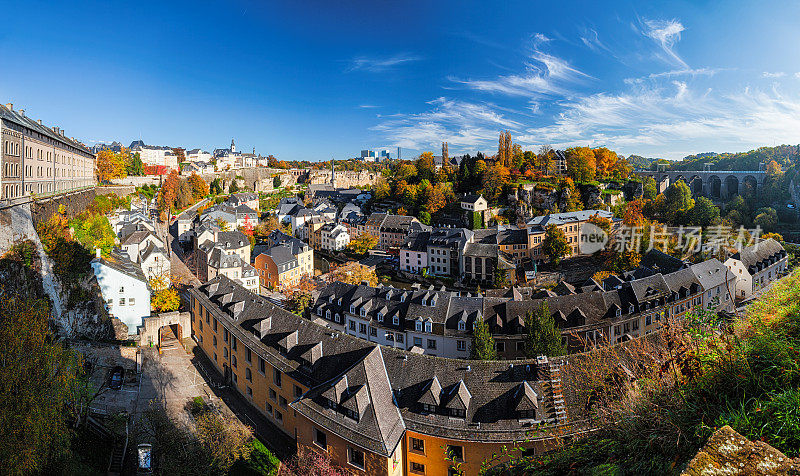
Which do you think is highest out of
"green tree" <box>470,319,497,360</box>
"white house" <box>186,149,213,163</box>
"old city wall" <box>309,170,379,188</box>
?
"white house" <box>186,149,213,163</box>

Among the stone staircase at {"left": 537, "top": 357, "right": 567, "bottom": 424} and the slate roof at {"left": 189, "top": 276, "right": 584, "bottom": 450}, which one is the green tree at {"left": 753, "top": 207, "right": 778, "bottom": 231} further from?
the slate roof at {"left": 189, "top": 276, "right": 584, "bottom": 450}

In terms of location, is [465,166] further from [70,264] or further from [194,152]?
[194,152]

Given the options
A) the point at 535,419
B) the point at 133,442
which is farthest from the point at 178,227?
the point at 535,419

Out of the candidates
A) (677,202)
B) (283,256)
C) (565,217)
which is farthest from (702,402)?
(677,202)

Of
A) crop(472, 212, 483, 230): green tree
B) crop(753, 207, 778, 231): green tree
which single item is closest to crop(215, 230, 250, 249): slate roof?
crop(472, 212, 483, 230): green tree

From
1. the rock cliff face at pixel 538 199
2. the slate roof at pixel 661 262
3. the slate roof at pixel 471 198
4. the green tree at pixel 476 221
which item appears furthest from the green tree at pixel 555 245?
the slate roof at pixel 471 198

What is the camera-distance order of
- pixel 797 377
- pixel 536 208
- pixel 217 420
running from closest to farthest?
pixel 797 377 → pixel 217 420 → pixel 536 208

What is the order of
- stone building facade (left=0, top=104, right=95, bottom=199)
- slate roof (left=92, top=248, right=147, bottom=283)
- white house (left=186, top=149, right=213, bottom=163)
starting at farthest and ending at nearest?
1. white house (left=186, top=149, right=213, bottom=163)
2. slate roof (left=92, top=248, right=147, bottom=283)
3. stone building facade (left=0, top=104, right=95, bottom=199)
